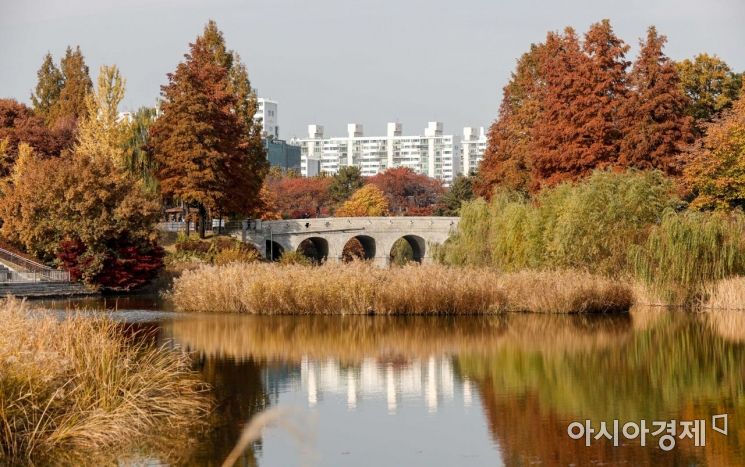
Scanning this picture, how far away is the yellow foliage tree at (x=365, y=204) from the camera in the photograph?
91625 millimetres

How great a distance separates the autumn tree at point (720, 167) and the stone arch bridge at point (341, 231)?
822 inches

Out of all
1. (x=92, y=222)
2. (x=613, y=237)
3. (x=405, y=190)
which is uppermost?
(x=405, y=190)

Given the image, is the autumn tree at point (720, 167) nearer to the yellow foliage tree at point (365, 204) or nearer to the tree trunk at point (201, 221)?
the tree trunk at point (201, 221)

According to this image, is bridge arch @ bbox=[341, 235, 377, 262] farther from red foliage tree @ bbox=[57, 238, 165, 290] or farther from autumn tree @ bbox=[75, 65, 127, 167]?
red foliage tree @ bbox=[57, 238, 165, 290]

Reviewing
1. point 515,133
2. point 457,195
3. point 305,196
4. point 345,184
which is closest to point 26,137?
point 515,133

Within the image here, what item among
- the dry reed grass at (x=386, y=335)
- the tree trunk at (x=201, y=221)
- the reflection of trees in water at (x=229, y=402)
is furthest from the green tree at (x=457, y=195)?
the reflection of trees in water at (x=229, y=402)

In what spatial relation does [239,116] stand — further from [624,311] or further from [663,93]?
[624,311]

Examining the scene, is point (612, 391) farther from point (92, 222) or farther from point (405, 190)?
point (405, 190)

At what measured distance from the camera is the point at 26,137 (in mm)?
61438

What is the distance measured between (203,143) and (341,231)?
49.7ft

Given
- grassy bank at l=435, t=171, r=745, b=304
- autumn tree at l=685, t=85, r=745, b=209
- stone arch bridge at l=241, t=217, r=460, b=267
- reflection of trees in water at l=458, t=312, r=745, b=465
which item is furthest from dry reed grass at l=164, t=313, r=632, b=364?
stone arch bridge at l=241, t=217, r=460, b=267

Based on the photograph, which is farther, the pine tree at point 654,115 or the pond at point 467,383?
the pine tree at point 654,115

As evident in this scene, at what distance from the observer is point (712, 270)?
3312 cm

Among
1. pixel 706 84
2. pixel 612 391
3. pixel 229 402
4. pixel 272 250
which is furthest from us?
pixel 272 250
